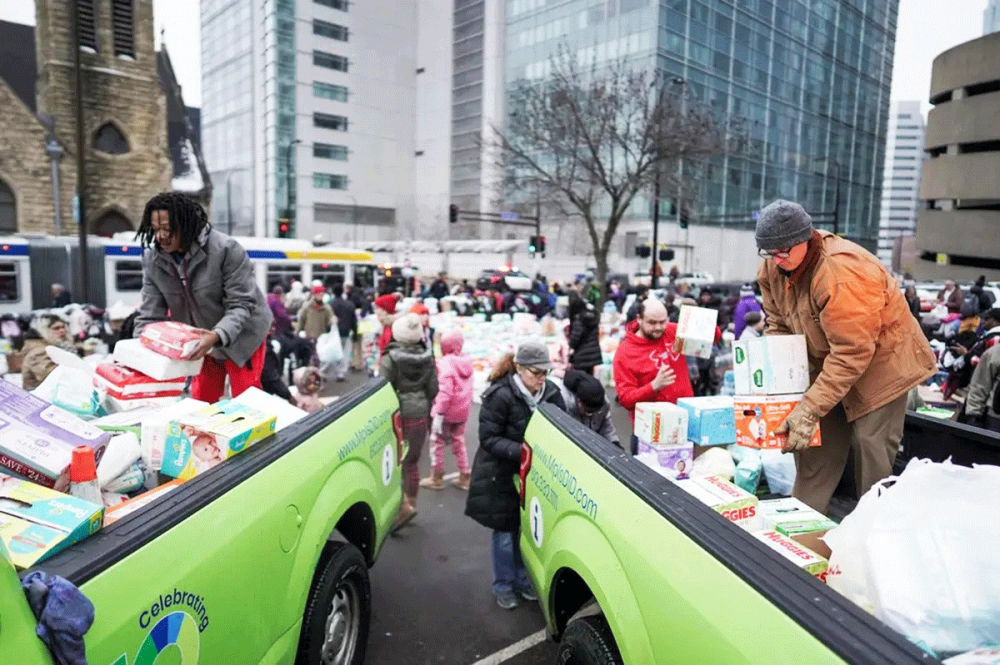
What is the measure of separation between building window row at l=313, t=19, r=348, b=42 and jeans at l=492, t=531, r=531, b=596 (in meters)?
77.8

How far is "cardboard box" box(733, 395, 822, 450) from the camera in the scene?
9.47ft

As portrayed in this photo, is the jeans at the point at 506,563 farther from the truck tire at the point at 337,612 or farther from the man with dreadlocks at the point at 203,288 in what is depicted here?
the man with dreadlocks at the point at 203,288

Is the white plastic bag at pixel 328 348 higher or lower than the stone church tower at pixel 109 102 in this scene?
lower

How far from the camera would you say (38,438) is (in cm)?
213

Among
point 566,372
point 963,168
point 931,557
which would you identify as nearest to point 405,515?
point 566,372

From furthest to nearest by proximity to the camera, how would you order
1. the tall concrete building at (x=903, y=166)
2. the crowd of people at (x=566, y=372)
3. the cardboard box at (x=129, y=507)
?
the tall concrete building at (x=903, y=166), the crowd of people at (x=566, y=372), the cardboard box at (x=129, y=507)

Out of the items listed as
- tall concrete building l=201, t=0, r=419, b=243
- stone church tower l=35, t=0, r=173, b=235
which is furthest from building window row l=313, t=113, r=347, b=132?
stone church tower l=35, t=0, r=173, b=235

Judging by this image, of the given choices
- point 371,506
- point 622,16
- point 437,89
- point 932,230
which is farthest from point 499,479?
point 437,89

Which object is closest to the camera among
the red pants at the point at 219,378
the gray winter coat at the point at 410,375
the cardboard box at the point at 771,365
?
the cardboard box at the point at 771,365

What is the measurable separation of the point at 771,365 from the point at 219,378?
3.40 metres

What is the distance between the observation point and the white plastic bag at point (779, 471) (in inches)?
187

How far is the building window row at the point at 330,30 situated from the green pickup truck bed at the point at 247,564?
257 ft

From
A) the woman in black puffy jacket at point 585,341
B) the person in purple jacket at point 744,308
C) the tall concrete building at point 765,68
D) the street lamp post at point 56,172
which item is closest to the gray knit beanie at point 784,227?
the woman in black puffy jacket at point 585,341

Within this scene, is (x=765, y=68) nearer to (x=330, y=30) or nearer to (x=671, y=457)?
(x=330, y=30)
